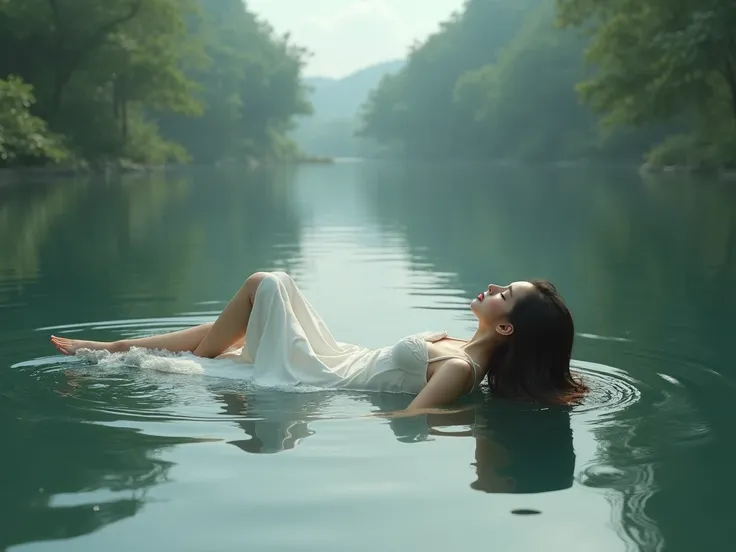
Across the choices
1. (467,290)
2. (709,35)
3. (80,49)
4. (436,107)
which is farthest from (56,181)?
(436,107)

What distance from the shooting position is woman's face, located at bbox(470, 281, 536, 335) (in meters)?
5.45

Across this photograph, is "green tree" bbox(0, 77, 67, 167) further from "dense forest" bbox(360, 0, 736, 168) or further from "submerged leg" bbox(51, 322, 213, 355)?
"submerged leg" bbox(51, 322, 213, 355)

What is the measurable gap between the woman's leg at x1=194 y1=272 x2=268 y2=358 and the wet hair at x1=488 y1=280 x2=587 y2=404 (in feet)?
4.65

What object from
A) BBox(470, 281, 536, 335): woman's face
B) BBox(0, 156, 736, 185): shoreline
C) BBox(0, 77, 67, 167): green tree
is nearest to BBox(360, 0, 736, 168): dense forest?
BBox(0, 156, 736, 185): shoreline

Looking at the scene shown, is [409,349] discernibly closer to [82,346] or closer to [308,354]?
[308,354]

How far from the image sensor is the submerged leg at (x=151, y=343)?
20.9 ft

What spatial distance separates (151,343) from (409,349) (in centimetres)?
164

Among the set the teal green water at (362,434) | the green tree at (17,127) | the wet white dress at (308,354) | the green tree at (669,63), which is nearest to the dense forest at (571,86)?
the green tree at (669,63)

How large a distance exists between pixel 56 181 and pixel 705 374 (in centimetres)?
A: 3030

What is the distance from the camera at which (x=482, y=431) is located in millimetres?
5055

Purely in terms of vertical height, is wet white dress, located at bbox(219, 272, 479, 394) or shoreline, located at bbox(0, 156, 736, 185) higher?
shoreline, located at bbox(0, 156, 736, 185)

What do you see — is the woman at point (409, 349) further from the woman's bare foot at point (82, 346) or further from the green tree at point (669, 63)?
the green tree at point (669, 63)

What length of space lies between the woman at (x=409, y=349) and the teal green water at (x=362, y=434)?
130mm

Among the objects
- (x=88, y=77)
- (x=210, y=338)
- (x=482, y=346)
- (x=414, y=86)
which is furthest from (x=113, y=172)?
(x=414, y=86)
